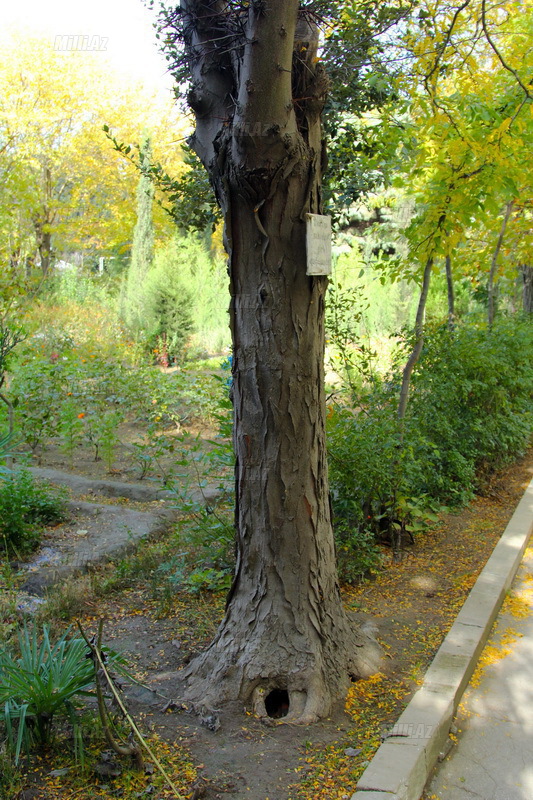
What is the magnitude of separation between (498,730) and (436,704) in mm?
400

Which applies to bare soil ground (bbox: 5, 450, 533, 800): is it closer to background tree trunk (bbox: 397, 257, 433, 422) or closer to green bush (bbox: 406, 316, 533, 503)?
green bush (bbox: 406, 316, 533, 503)

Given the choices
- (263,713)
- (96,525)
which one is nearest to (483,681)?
(263,713)

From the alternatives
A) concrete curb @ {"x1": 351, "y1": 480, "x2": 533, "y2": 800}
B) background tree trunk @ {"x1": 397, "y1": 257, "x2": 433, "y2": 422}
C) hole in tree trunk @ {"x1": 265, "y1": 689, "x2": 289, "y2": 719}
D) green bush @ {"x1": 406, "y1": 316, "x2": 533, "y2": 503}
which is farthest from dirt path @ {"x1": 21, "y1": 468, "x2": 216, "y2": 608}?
green bush @ {"x1": 406, "y1": 316, "x2": 533, "y2": 503}

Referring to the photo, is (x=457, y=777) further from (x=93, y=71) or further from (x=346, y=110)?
(x=93, y=71)

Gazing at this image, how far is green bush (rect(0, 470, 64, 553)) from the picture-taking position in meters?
5.21

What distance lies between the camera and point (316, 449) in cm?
337

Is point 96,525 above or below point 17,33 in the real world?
below

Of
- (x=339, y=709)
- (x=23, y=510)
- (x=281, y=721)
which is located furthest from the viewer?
(x=23, y=510)

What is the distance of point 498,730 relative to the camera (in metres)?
3.34

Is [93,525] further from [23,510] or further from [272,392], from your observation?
[272,392]

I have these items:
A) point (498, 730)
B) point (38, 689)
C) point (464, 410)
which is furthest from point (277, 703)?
point (464, 410)

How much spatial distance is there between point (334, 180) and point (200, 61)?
7.20ft

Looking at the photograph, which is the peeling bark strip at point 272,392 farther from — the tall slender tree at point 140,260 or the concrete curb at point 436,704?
the tall slender tree at point 140,260

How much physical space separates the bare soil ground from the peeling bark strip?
0.15 m
